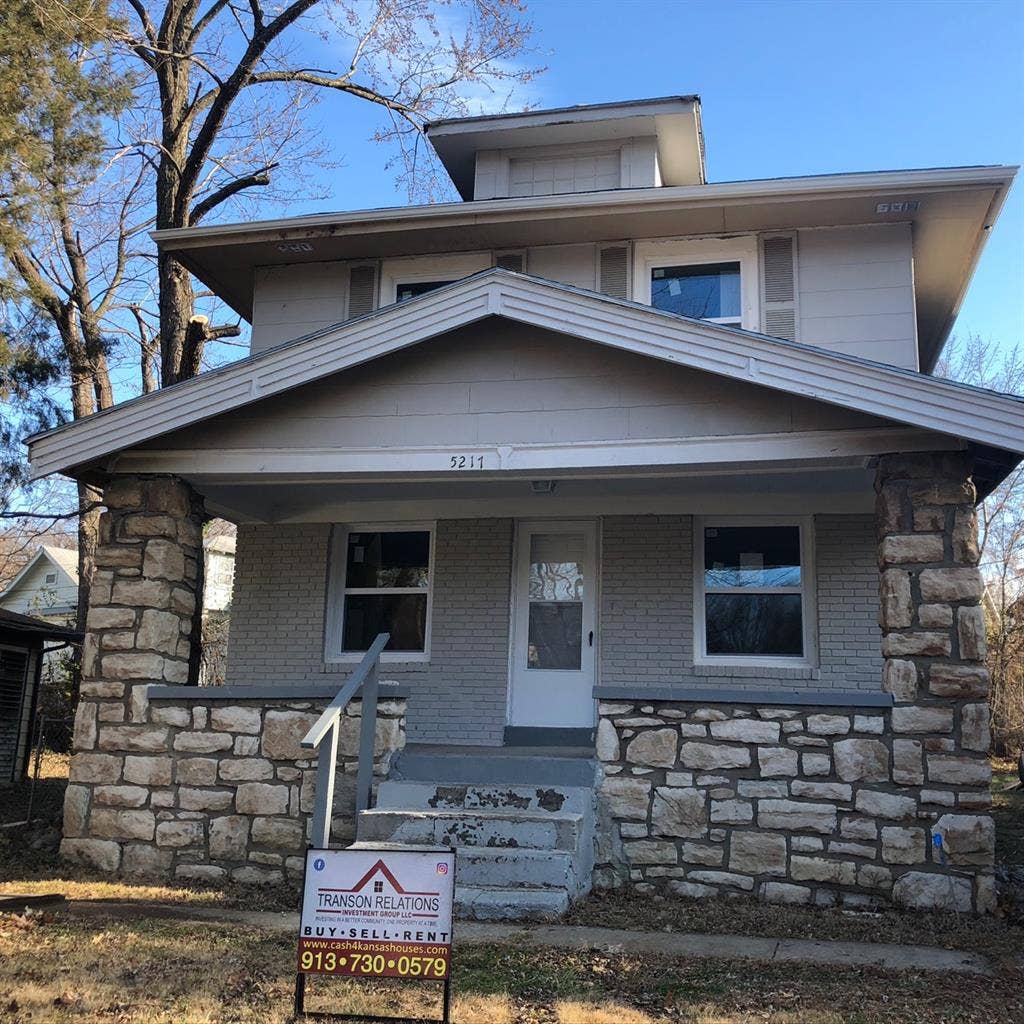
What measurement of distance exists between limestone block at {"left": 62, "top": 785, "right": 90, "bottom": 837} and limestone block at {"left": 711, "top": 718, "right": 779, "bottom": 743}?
4.60m

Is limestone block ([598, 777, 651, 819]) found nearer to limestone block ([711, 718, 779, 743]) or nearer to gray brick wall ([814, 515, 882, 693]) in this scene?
limestone block ([711, 718, 779, 743])

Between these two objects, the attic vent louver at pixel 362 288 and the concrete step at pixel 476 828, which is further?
the attic vent louver at pixel 362 288

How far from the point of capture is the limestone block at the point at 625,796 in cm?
703

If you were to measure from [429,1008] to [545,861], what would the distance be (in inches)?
76.7

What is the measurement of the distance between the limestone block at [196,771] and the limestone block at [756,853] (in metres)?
3.70

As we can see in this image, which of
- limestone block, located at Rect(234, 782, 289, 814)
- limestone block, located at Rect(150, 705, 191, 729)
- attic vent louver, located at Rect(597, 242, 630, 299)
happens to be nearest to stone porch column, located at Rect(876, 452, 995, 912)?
attic vent louver, located at Rect(597, 242, 630, 299)

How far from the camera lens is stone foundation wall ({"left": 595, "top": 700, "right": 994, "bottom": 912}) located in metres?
6.54

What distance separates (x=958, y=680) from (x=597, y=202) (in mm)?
5258

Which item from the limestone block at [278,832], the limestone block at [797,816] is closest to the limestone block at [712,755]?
the limestone block at [797,816]

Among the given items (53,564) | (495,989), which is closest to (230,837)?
(495,989)

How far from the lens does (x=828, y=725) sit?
685cm

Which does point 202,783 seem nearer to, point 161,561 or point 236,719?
point 236,719

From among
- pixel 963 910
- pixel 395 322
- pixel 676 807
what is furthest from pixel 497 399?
pixel 963 910

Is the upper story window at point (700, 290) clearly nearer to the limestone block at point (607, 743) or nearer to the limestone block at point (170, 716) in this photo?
the limestone block at point (607, 743)
